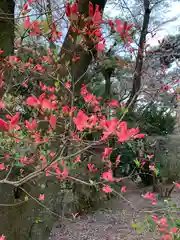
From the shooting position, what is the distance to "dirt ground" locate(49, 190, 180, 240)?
10.7 feet

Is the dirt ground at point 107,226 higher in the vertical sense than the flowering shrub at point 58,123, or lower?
lower

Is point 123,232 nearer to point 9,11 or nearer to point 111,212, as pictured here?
point 111,212

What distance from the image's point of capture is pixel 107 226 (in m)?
3.66

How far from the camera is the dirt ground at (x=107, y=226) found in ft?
10.7

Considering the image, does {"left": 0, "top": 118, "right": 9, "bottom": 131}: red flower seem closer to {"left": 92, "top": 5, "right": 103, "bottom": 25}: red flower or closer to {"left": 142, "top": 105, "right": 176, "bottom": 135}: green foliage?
{"left": 92, "top": 5, "right": 103, "bottom": 25}: red flower

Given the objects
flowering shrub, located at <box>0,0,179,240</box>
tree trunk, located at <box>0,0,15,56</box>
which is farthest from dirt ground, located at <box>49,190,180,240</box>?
tree trunk, located at <box>0,0,15,56</box>

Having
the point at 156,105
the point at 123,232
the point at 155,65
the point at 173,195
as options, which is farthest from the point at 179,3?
the point at 123,232

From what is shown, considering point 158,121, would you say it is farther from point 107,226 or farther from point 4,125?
point 4,125

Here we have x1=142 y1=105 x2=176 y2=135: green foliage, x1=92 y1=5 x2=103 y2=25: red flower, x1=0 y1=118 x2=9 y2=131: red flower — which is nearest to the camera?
x1=0 y1=118 x2=9 y2=131: red flower

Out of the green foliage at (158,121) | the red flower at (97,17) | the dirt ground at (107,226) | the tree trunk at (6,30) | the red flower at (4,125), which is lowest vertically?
the dirt ground at (107,226)

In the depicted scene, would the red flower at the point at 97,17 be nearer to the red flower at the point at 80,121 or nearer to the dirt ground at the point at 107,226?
the red flower at the point at 80,121

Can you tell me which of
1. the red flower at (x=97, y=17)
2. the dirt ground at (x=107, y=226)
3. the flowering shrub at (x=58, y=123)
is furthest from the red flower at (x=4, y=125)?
the dirt ground at (x=107, y=226)

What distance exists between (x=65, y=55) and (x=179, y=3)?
18.5 feet

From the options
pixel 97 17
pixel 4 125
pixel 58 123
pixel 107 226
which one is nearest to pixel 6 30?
pixel 58 123
